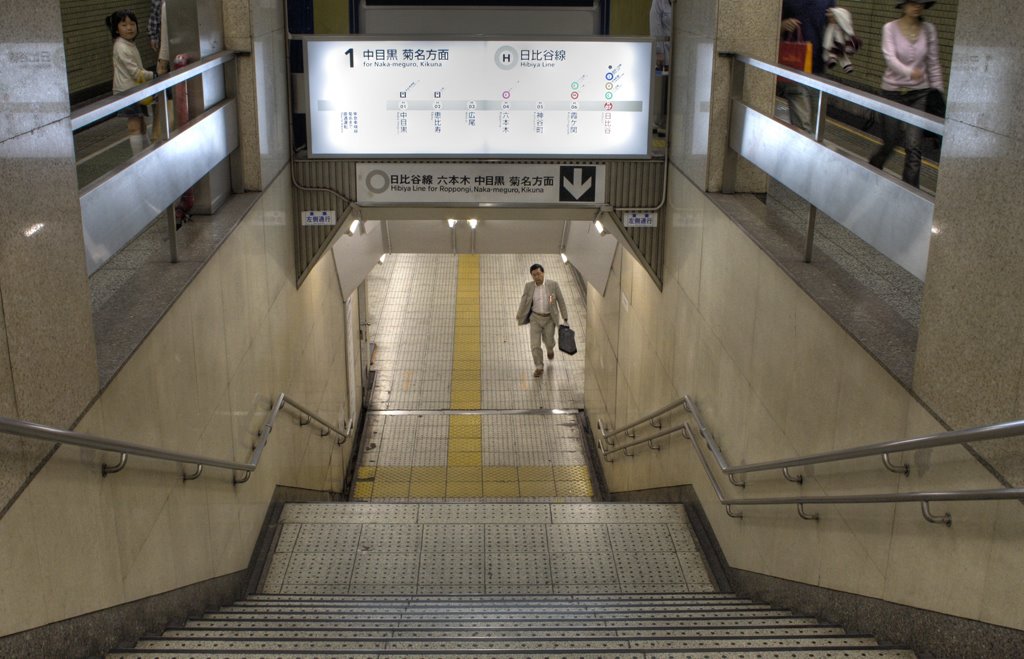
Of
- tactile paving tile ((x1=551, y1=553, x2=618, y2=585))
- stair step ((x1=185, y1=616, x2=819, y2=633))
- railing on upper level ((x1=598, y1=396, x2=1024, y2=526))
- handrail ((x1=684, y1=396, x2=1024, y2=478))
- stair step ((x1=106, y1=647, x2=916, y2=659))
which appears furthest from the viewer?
tactile paving tile ((x1=551, y1=553, x2=618, y2=585))

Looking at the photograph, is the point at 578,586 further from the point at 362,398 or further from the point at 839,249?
the point at 362,398

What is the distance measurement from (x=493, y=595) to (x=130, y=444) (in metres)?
2.81

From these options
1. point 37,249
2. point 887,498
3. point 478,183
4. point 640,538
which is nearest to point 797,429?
point 887,498

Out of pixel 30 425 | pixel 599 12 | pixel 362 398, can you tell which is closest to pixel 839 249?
pixel 30 425

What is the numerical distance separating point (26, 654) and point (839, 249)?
3.83 m

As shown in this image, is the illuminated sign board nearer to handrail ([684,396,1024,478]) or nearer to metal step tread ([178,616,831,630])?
handrail ([684,396,1024,478])

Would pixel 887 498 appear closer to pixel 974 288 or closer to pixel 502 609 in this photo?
pixel 974 288

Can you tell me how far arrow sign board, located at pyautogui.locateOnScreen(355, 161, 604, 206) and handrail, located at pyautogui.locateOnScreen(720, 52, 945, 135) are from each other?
215 centimetres

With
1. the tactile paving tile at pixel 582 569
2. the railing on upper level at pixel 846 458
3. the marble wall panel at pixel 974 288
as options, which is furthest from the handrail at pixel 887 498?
the tactile paving tile at pixel 582 569

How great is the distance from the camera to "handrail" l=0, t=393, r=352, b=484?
2.41 metres

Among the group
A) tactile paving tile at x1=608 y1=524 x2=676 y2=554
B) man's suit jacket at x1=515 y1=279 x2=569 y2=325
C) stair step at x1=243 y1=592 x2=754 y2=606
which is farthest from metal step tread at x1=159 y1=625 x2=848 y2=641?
man's suit jacket at x1=515 y1=279 x2=569 y2=325

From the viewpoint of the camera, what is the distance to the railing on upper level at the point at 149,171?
3.58 m

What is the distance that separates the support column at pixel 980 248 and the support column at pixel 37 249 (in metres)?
2.62

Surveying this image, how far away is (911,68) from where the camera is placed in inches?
182
